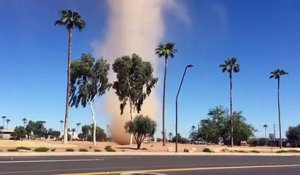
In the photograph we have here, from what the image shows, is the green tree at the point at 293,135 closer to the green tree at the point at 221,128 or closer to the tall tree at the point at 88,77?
the green tree at the point at 221,128

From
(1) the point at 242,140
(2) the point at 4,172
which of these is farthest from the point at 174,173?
(1) the point at 242,140

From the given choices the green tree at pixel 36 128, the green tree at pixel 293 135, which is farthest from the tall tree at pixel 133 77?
the green tree at pixel 36 128

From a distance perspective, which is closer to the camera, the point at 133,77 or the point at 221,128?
the point at 133,77

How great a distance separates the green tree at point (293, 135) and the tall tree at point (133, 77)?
8724cm

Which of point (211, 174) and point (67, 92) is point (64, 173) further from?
point (67, 92)

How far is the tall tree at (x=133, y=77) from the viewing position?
7944 cm

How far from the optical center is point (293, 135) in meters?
159

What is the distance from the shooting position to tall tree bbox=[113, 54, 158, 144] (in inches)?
3127

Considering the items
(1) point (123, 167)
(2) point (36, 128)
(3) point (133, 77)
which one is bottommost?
(1) point (123, 167)

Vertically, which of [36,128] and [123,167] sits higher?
[36,128]

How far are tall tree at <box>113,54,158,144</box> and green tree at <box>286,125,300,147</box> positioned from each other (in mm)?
87242

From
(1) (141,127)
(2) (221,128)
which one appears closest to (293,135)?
(2) (221,128)

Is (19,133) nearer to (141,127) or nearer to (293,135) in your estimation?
(141,127)

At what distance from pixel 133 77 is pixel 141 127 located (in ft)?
38.8
